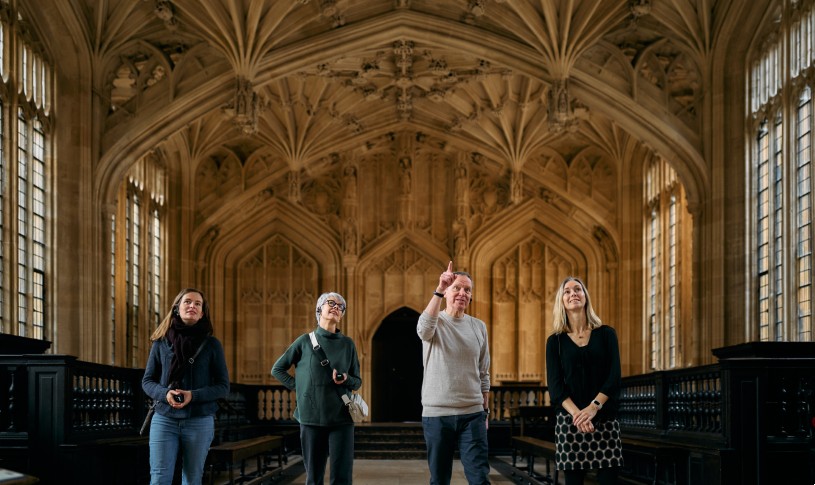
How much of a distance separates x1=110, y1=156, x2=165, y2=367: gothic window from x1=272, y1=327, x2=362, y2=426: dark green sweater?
1530 cm

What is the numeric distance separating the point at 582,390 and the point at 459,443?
870 mm

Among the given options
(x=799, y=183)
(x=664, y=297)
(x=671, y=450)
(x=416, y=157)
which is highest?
(x=416, y=157)

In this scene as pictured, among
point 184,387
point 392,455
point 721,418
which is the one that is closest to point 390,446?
point 392,455

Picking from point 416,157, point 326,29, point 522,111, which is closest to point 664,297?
point 522,111

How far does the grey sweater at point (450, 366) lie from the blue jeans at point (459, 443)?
0.05m

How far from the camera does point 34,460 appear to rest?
821 centimetres

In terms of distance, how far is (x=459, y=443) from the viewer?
6047 mm

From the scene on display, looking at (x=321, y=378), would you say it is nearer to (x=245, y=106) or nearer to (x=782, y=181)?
(x=782, y=181)

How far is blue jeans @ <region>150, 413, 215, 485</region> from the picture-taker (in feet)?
20.1

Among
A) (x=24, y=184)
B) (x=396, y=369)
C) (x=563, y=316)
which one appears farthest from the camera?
(x=396, y=369)

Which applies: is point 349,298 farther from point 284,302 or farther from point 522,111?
point 522,111

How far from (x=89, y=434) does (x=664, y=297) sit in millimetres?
15911

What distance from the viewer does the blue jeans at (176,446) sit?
6.14 m

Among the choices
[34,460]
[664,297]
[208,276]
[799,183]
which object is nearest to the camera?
[34,460]
